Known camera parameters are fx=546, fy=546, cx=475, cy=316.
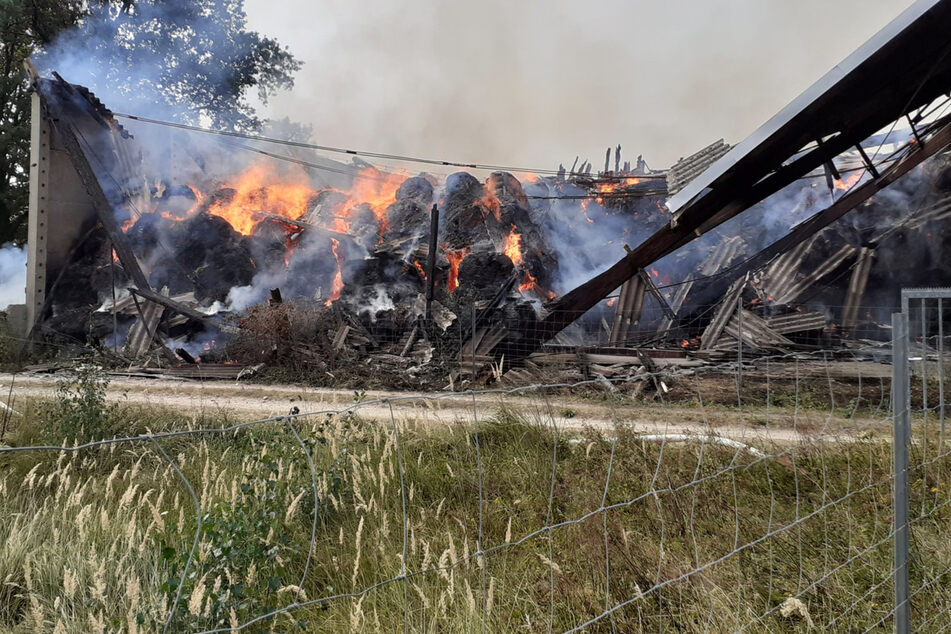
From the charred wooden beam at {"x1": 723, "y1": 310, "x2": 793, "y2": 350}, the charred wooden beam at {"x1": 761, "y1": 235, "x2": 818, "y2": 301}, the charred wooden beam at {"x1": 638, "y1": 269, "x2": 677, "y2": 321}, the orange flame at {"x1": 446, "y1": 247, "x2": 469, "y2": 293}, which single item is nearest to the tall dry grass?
the charred wooden beam at {"x1": 723, "y1": 310, "x2": 793, "y2": 350}

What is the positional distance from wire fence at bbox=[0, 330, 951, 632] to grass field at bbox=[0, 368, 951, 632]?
0.07 feet

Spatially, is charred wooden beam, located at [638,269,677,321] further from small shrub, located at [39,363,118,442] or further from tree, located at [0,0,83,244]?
tree, located at [0,0,83,244]

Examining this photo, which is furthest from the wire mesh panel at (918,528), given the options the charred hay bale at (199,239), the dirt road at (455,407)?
the charred hay bale at (199,239)

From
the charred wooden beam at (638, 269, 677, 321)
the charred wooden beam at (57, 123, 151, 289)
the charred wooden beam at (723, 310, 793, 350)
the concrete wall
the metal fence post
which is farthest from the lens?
the concrete wall

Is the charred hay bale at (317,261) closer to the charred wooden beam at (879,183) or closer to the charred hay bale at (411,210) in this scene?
the charred hay bale at (411,210)

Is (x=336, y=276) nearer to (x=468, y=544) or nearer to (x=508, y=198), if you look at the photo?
(x=508, y=198)

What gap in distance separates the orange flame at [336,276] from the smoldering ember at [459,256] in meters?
0.14

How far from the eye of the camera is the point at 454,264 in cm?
1808

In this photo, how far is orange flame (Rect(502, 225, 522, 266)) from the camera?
1955cm

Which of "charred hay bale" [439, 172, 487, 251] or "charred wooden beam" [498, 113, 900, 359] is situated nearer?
"charred wooden beam" [498, 113, 900, 359]

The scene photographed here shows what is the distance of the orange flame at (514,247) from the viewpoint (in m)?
19.5

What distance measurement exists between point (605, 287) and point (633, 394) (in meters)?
2.86

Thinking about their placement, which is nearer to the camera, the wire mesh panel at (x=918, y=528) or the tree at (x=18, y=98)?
the wire mesh panel at (x=918, y=528)

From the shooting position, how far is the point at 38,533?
3498 mm
